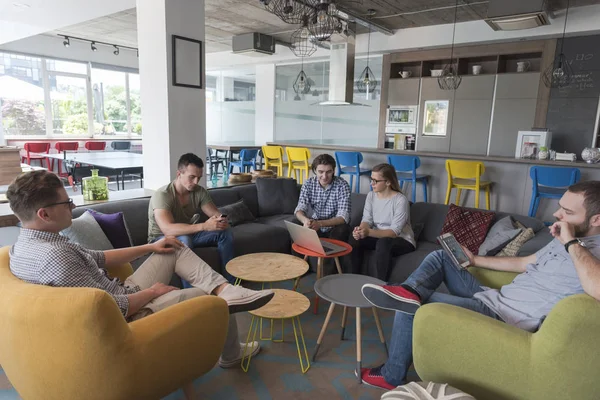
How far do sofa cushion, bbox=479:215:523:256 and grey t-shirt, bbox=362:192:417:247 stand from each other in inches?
20.6

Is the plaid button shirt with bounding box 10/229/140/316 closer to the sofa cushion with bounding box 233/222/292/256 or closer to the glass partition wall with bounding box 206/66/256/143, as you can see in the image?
the sofa cushion with bounding box 233/222/292/256

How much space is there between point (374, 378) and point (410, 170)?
11.6 feet

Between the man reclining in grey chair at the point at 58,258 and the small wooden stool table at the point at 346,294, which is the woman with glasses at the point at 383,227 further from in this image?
the man reclining in grey chair at the point at 58,258

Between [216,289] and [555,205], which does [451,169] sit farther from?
[216,289]

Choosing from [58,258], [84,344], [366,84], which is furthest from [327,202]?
[366,84]

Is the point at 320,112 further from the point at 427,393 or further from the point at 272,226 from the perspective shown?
the point at 427,393

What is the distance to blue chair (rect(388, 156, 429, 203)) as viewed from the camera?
16.5 feet

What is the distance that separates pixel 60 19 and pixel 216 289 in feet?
17.3

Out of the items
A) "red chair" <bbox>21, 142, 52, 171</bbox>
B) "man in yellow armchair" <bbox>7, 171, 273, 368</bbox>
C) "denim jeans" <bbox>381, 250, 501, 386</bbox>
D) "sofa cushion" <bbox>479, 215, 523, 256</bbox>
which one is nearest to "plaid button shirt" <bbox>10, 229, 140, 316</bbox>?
"man in yellow armchair" <bbox>7, 171, 273, 368</bbox>

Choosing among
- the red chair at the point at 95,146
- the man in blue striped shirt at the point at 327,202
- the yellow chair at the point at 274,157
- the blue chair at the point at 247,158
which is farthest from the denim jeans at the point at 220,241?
the red chair at the point at 95,146

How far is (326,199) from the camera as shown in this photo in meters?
3.35

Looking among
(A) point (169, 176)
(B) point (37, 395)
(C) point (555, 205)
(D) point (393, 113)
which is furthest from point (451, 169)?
(B) point (37, 395)

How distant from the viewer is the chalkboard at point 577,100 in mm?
5348

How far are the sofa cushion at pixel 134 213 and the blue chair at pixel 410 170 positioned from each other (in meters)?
3.17
